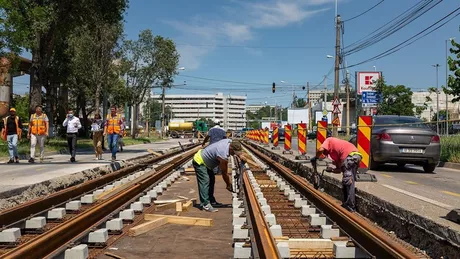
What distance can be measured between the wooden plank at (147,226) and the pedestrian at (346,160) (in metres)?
2.64

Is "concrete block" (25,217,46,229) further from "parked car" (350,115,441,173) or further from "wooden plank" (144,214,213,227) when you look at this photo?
"parked car" (350,115,441,173)

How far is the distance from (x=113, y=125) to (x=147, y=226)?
981 centimetres

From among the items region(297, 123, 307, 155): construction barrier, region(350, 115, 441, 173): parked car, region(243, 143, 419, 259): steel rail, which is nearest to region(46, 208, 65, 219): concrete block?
region(243, 143, 419, 259): steel rail

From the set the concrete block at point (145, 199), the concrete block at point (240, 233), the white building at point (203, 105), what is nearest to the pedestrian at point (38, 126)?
the concrete block at point (145, 199)

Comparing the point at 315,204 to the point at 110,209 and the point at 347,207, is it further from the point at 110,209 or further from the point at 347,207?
the point at 110,209

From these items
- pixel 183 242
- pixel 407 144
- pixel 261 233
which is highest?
pixel 407 144

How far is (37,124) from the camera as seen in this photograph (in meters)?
13.9

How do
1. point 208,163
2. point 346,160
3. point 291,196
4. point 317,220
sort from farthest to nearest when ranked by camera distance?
point 291,196, point 208,163, point 346,160, point 317,220

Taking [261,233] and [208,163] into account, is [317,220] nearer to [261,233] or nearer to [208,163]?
[261,233]

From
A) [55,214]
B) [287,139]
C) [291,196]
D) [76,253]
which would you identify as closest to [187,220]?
[55,214]

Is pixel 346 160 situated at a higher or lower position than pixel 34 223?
higher

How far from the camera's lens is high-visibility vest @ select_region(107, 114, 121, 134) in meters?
15.0

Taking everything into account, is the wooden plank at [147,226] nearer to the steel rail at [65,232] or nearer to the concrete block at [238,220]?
the steel rail at [65,232]

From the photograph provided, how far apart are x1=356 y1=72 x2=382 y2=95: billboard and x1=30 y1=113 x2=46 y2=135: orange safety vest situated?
4067 cm
